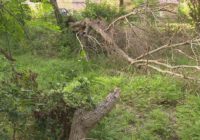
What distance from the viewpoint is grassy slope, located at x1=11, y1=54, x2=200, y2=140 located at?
227 inches

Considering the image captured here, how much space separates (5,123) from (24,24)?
1123mm

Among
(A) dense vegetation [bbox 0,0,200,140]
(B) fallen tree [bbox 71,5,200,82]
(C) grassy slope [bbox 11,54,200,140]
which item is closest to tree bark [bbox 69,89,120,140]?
(A) dense vegetation [bbox 0,0,200,140]

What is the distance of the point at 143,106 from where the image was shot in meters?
6.90

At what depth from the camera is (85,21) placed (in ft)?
34.5

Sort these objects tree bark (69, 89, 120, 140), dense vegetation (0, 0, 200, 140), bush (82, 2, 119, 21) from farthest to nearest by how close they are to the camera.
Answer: bush (82, 2, 119, 21)
tree bark (69, 89, 120, 140)
dense vegetation (0, 0, 200, 140)

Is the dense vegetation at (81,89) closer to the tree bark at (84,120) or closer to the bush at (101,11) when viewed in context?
the tree bark at (84,120)

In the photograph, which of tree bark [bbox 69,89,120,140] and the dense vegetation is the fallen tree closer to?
the dense vegetation

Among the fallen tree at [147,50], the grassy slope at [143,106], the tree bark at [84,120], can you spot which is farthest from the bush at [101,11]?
the tree bark at [84,120]

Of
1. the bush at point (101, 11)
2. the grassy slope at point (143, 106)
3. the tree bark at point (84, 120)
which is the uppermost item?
the bush at point (101, 11)

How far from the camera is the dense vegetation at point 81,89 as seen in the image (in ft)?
15.2

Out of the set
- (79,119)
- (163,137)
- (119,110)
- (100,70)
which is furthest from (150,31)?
(79,119)

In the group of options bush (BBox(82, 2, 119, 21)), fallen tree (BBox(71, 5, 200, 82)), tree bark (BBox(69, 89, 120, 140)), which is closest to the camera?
tree bark (BBox(69, 89, 120, 140))

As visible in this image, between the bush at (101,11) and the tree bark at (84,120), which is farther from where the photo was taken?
the bush at (101,11)

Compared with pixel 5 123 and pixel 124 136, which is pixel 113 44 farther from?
pixel 5 123
